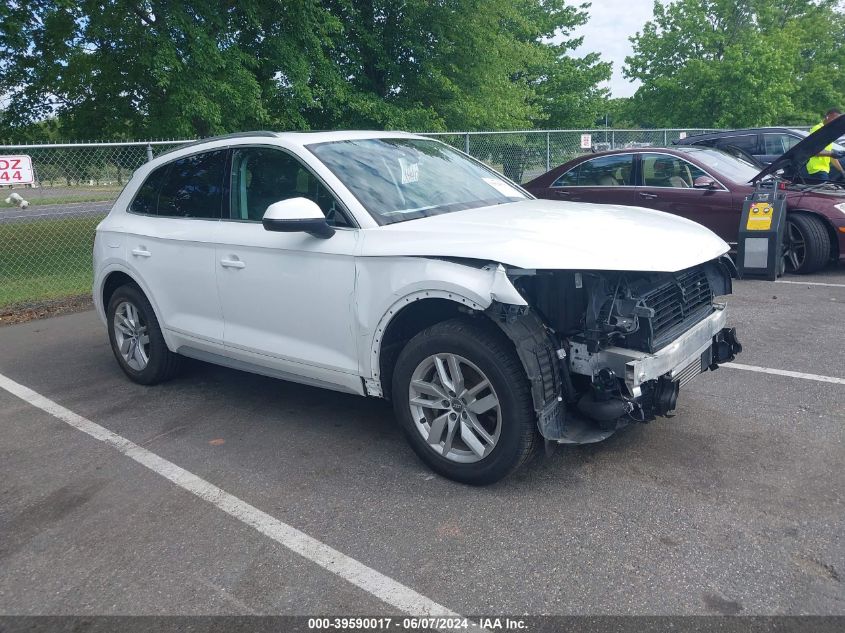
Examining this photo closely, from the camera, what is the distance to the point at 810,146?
709 centimetres

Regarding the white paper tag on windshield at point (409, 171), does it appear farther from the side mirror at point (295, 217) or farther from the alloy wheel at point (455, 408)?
the alloy wheel at point (455, 408)

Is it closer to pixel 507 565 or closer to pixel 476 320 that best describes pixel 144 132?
pixel 476 320

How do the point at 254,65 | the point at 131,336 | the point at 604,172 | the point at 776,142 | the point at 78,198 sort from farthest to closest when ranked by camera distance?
the point at 776,142, the point at 254,65, the point at 78,198, the point at 604,172, the point at 131,336

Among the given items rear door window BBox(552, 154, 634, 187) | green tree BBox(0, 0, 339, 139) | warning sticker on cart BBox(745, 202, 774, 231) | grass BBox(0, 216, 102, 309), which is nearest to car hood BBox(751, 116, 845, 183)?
warning sticker on cart BBox(745, 202, 774, 231)

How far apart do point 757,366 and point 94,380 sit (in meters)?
5.13

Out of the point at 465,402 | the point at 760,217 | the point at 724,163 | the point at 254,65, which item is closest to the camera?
the point at 465,402

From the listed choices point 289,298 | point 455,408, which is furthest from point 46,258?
point 455,408

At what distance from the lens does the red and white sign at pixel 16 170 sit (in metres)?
8.39

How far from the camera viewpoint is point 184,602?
111 inches

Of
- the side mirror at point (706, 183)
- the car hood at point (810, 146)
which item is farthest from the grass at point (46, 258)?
the car hood at point (810, 146)

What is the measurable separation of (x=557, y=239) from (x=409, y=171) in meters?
1.40

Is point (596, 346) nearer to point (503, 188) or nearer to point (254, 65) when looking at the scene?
point (503, 188)

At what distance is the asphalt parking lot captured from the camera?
2.81 meters

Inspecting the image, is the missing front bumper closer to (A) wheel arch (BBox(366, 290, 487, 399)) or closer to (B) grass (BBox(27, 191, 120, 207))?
(A) wheel arch (BBox(366, 290, 487, 399))
